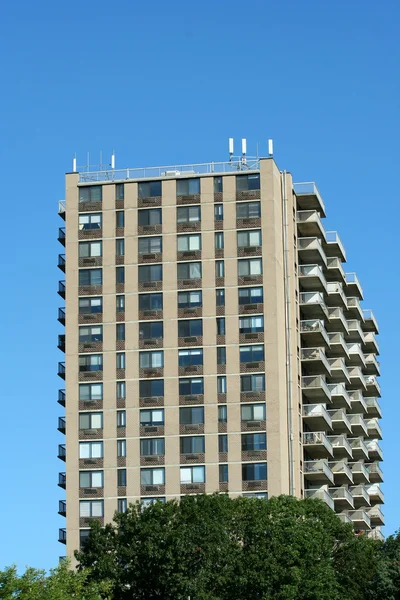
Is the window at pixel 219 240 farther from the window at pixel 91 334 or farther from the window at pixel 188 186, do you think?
the window at pixel 91 334

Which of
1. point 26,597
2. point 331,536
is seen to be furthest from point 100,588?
point 331,536

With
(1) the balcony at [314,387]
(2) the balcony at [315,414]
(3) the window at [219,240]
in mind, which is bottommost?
(2) the balcony at [315,414]

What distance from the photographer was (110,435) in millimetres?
135375

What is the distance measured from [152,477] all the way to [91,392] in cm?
954

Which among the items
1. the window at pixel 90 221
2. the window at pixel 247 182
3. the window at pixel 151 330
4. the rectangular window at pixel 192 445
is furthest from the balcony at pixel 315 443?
the window at pixel 90 221

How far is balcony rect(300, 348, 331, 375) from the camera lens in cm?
14438

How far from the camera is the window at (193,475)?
5221 inches

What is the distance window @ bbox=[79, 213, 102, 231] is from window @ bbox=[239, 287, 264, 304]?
47.7ft

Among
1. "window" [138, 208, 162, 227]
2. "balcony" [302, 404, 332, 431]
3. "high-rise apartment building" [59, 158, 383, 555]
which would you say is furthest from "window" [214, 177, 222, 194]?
"balcony" [302, 404, 332, 431]

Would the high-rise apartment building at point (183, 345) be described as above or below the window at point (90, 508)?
above

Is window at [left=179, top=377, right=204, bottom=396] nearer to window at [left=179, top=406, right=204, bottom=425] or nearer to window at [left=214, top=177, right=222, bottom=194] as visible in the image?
window at [left=179, top=406, right=204, bottom=425]

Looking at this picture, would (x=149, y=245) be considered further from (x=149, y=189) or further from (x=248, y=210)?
(x=248, y=210)

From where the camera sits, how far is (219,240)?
137000mm

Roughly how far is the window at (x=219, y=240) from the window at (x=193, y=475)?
19397 millimetres
